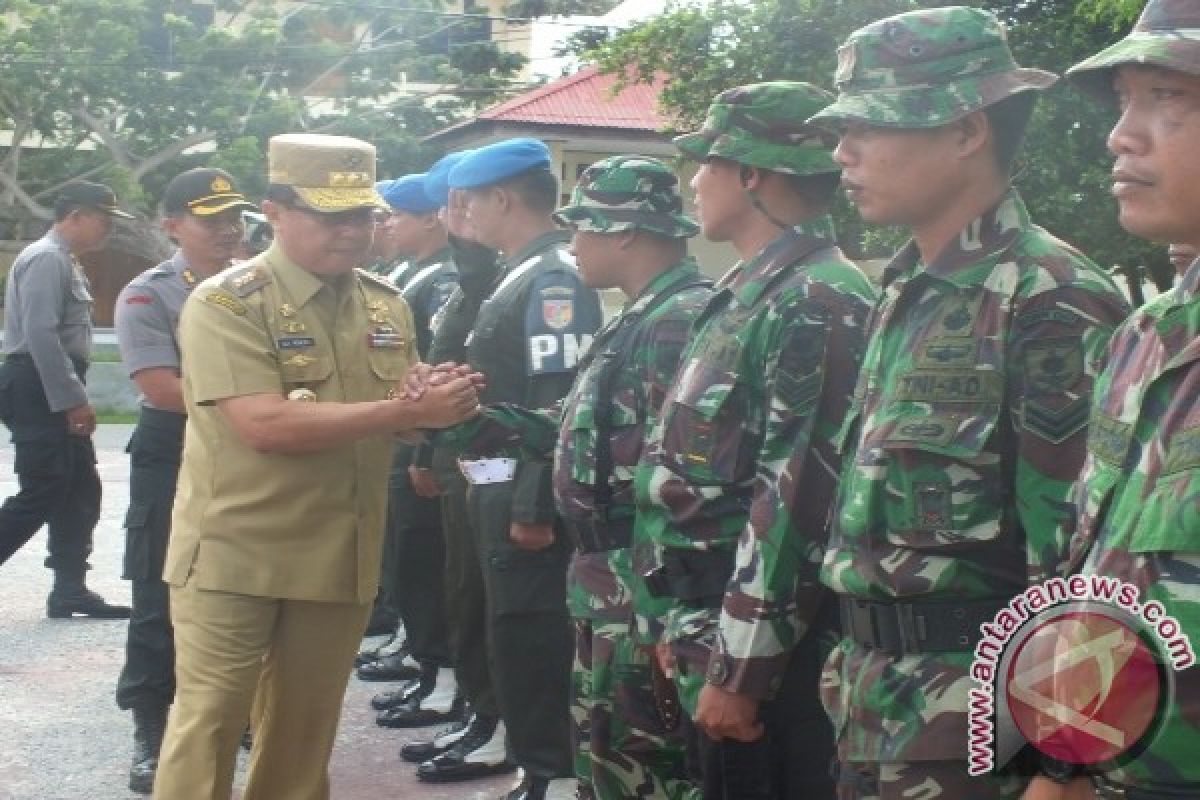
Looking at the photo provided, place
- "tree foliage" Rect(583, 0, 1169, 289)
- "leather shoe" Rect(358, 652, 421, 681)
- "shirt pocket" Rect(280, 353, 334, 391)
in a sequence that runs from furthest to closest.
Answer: "tree foliage" Rect(583, 0, 1169, 289), "leather shoe" Rect(358, 652, 421, 681), "shirt pocket" Rect(280, 353, 334, 391)

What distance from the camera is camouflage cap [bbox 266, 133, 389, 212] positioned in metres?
4.41

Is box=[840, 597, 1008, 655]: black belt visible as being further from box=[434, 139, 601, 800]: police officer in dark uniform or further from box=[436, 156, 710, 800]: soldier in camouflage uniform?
box=[434, 139, 601, 800]: police officer in dark uniform

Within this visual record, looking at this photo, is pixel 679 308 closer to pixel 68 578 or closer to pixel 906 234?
pixel 68 578

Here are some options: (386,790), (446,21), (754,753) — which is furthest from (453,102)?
(754,753)

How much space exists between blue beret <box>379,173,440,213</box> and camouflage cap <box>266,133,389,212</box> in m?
2.67

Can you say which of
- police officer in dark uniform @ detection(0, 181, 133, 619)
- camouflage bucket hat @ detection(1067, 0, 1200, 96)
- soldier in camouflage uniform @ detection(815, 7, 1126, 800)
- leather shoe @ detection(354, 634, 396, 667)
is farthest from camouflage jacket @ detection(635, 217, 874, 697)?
police officer in dark uniform @ detection(0, 181, 133, 619)

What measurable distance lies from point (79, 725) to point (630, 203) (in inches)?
136

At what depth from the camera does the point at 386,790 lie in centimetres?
563

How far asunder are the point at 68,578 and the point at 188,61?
2213 centimetres

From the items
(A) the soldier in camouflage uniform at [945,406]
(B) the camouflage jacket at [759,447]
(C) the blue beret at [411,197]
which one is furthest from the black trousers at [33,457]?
(A) the soldier in camouflage uniform at [945,406]

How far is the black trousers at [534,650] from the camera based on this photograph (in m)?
5.02

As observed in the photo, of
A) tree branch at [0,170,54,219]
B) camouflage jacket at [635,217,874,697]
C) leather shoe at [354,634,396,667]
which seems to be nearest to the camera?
camouflage jacket at [635,217,874,697]
